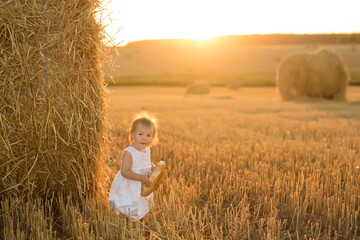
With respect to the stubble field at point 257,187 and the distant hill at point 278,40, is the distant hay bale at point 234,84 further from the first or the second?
the distant hill at point 278,40

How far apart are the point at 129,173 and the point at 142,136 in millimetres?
332

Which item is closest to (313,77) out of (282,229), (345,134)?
(345,134)

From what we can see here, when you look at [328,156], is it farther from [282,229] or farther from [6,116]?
[6,116]

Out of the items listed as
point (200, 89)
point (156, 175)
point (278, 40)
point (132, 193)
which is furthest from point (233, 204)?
point (278, 40)

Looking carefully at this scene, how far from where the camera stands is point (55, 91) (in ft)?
9.55

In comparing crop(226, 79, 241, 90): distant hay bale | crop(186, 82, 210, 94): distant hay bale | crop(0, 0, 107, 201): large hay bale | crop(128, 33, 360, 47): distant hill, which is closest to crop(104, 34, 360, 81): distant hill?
crop(128, 33, 360, 47): distant hill

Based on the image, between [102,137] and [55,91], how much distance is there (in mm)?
609

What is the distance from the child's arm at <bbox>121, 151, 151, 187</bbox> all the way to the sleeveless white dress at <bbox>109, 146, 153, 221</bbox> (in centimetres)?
4

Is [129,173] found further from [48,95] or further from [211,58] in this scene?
[211,58]

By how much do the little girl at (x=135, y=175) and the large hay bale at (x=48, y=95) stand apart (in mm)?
326

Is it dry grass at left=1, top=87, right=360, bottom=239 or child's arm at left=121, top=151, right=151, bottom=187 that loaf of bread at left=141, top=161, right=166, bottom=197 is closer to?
child's arm at left=121, top=151, right=151, bottom=187

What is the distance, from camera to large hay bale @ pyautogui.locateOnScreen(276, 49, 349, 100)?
16.3m

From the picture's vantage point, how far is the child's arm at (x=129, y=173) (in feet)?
9.57

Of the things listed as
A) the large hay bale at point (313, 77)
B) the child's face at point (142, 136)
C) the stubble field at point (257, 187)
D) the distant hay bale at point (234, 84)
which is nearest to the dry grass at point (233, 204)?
the stubble field at point (257, 187)
